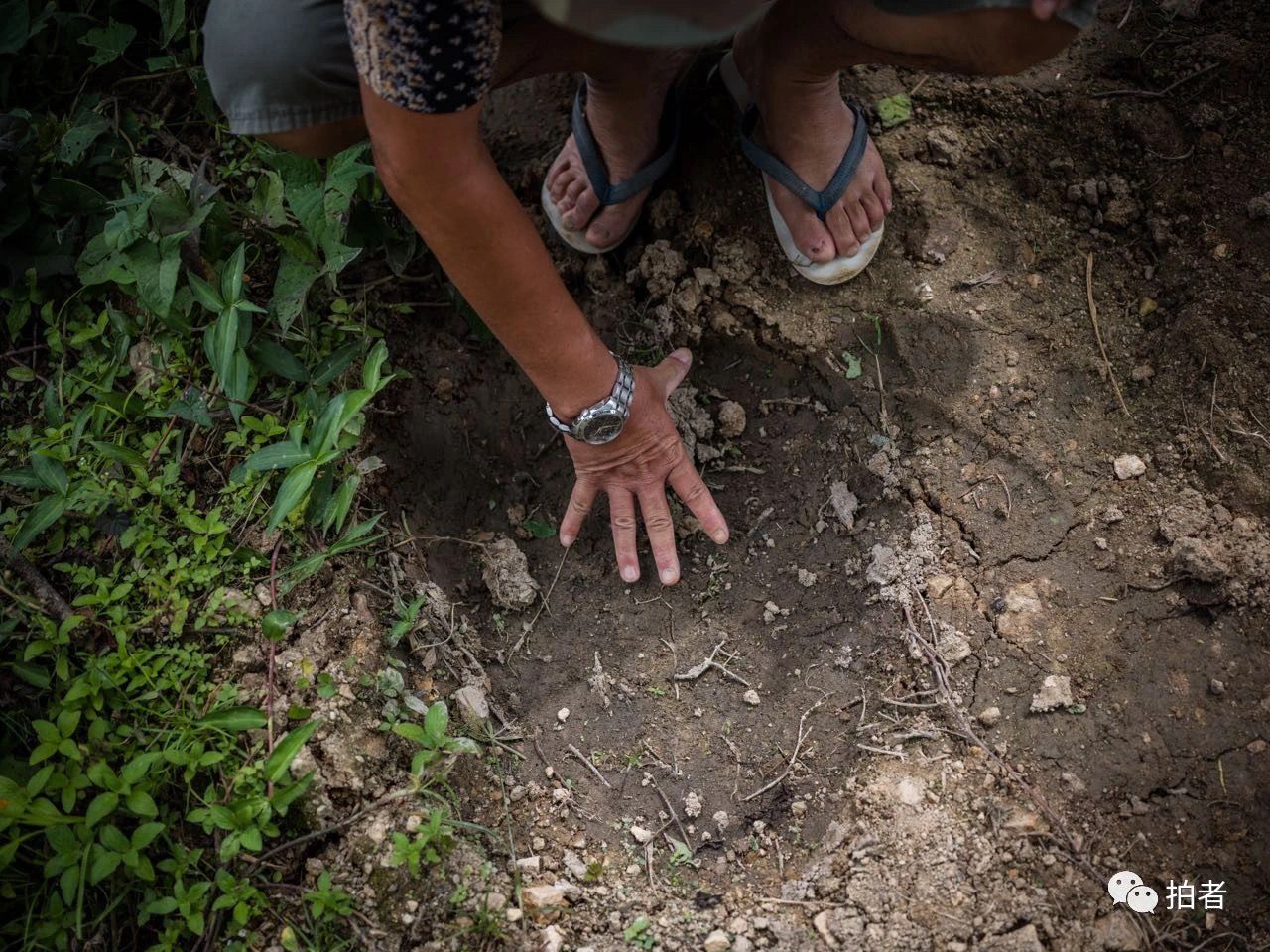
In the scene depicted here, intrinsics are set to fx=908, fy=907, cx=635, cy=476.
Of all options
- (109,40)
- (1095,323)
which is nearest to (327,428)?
(109,40)

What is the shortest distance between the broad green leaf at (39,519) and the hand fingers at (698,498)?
1.15 meters

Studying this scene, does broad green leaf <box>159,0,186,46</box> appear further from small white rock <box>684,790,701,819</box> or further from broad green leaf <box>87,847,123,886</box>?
small white rock <box>684,790,701,819</box>

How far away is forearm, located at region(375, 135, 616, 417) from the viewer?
1327 mm

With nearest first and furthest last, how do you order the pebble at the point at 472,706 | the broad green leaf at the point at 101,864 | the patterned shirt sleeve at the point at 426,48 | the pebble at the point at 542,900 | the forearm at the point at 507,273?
the patterned shirt sleeve at the point at 426,48, the forearm at the point at 507,273, the broad green leaf at the point at 101,864, the pebble at the point at 542,900, the pebble at the point at 472,706

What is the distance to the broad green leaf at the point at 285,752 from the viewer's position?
4.85 ft

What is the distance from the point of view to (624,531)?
71.3 inches

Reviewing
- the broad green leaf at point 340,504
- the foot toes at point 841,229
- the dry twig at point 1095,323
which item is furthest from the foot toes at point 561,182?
the dry twig at point 1095,323

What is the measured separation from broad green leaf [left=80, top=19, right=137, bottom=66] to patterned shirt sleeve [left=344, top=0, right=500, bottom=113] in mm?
1262

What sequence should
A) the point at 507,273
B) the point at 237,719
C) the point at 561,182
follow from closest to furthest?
the point at 507,273 → the point at 237,719 → the point at 561,182

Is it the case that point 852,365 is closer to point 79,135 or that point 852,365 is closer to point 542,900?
point 542,900

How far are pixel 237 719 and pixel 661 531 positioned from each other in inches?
32.7

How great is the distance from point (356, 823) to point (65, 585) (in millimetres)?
757

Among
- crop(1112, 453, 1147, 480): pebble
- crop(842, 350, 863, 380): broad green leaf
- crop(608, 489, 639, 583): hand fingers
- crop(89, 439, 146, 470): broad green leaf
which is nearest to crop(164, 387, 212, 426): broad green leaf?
crop(89, 439, 146, 470): broad green leaf

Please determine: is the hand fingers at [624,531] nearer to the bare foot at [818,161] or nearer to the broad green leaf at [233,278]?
the bare foot at [818,161]
